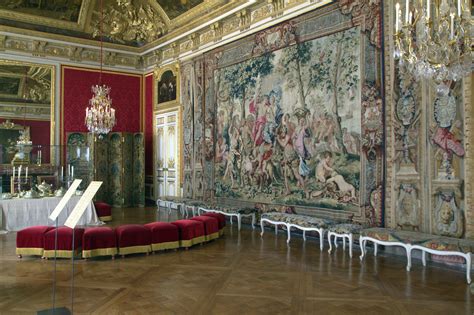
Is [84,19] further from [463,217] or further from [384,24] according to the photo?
[463,217]

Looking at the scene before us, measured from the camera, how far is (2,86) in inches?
523

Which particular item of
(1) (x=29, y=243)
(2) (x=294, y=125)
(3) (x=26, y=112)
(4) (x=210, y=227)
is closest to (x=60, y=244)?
(1) (x=29, y=243)

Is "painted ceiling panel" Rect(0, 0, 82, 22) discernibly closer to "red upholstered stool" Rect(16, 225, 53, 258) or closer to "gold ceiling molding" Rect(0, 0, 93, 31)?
"gold ceiling molding" Rect(0, 0, 93, 31)

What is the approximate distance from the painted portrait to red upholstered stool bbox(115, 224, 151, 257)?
27.5 feet

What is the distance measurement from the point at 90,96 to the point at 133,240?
10.0 m

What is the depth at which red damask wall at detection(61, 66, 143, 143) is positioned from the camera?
49.4 feet

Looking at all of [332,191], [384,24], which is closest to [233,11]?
[384,24]

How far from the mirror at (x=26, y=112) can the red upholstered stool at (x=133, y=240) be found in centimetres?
773

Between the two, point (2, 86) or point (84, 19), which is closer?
point (2, 86)

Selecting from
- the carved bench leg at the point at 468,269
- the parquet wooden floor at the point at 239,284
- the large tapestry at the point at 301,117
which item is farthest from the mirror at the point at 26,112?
the carved bench leg at the point at 468,269

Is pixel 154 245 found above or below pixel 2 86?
below

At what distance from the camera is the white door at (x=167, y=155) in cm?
1480

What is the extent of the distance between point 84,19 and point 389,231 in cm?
1337

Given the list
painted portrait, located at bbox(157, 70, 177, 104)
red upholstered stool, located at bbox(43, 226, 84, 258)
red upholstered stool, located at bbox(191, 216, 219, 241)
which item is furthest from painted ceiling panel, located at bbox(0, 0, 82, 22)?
red upholstered stool, located at bbox(191, 216, 219, 241)
